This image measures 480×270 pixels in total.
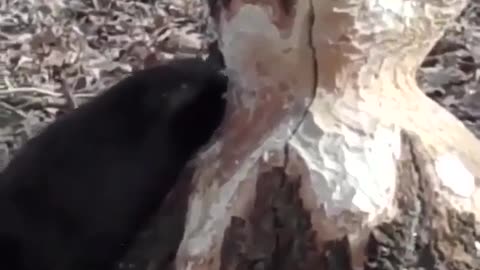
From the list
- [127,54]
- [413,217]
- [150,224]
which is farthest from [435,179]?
[127,54]

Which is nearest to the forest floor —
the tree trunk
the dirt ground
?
the dirt ground

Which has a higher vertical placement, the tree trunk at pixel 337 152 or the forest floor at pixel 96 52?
the tree trunk at pixel 337 152

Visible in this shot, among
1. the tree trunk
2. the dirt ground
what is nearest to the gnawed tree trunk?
the tree trunk

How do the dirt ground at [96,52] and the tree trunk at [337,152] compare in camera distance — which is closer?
the tree trunk at [337,152]

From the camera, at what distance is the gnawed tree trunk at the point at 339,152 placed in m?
0.59

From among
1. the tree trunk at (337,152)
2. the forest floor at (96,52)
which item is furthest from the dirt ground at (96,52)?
the tree trunk at (337,152)

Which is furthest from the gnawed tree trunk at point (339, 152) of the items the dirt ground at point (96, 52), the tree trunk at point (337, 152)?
the dirt ground at point (96, 52)

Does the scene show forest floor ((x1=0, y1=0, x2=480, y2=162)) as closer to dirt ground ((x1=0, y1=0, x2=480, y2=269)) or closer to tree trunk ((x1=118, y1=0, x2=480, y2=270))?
dirt ground ((x1=0, y1=0, x2=480, y2=269))

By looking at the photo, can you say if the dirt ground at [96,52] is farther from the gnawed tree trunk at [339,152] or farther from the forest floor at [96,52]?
the gnawed tree trunk at [339,152]

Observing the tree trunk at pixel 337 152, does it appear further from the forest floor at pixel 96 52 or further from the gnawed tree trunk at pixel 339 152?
the forest floor at pixel 96 52

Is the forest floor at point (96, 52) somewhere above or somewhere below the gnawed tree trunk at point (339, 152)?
below

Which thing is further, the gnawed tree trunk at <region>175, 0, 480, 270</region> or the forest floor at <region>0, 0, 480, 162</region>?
the forest floor at <region>0, 0, 480, 162</region>

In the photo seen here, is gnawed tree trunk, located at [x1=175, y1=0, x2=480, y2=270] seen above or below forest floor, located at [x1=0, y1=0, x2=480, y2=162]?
above

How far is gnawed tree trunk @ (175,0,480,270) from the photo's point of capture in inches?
23.2
